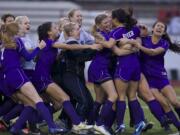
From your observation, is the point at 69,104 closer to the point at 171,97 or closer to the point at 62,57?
the point at 62,57

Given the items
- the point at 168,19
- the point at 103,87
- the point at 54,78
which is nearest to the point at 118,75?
the point at 103,87

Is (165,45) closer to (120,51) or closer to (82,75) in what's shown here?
(120,51)

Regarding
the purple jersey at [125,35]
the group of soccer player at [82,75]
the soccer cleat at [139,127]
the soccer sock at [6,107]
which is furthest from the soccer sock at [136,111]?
the soccer sock at [6,107]

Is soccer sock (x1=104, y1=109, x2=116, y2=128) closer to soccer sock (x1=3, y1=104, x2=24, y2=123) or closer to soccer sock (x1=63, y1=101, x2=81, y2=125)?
soccer sock (x1=63, y1=101, x2=81, y2=125)

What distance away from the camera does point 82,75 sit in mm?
12188

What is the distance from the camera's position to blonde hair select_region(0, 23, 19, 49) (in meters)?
11.2

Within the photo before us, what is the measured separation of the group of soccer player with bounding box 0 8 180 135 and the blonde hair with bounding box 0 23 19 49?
0.01 meters

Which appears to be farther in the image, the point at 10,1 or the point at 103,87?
the point at 10,1

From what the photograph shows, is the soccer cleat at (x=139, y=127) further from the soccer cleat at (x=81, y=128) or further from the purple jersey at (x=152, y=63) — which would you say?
the purple jersey at (x=152, y=63)

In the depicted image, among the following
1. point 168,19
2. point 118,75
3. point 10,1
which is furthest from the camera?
point 10,1

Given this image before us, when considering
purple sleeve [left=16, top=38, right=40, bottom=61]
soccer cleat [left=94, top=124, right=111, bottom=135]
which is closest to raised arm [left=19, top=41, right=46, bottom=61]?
purple sleeve [left=16, top=38, right=40, bottom=61]

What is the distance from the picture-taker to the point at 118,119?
38.5ft

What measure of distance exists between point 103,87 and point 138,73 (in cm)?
57

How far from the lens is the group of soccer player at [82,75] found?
1133cm
